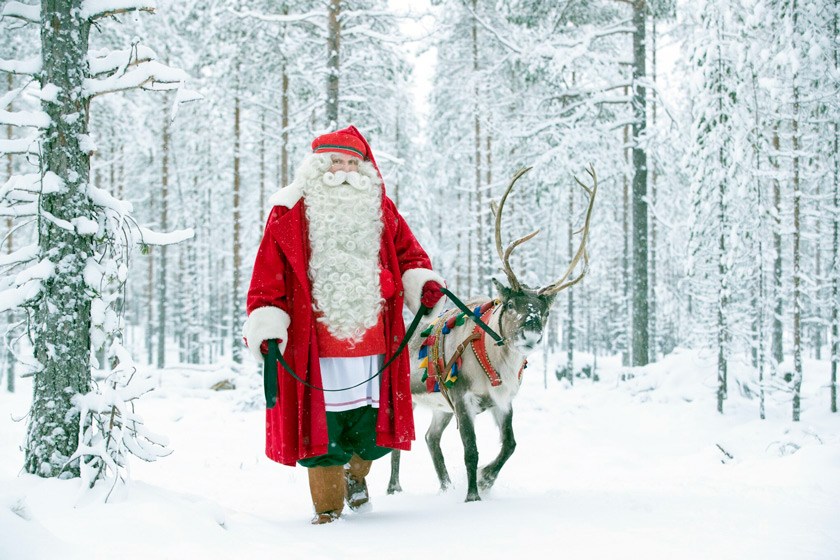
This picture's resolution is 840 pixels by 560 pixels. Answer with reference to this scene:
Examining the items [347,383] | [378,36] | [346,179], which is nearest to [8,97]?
[346,179]

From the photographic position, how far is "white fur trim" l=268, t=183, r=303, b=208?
4020mm

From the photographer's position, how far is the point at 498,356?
186 inches

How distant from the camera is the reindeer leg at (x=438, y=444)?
18.2 feet

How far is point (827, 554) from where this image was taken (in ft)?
9.00

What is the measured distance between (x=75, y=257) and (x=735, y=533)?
12.7ft

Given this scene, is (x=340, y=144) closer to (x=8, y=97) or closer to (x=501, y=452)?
(x=8, y=97)

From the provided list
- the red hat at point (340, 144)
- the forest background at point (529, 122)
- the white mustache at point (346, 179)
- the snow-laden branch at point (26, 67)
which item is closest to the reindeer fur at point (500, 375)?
the white mustache at point (346, 179)

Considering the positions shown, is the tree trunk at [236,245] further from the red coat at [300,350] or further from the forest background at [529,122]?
the red coat at [300,350]

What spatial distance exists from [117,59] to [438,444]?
4.13 m

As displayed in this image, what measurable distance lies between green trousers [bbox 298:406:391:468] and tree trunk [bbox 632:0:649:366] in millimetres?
9540

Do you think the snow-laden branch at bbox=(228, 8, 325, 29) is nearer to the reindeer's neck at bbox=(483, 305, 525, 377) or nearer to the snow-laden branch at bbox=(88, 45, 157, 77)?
the snow-laden branch at bbox=(88, 45, 157, 77)

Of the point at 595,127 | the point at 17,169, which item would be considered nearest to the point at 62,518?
the point at 595,127

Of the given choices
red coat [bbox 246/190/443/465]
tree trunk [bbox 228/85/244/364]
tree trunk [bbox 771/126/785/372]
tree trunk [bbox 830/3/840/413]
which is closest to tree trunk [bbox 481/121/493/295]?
tree trunk [bbox 228/85/244/364]

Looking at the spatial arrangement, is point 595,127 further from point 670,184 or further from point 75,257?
point 75,257
